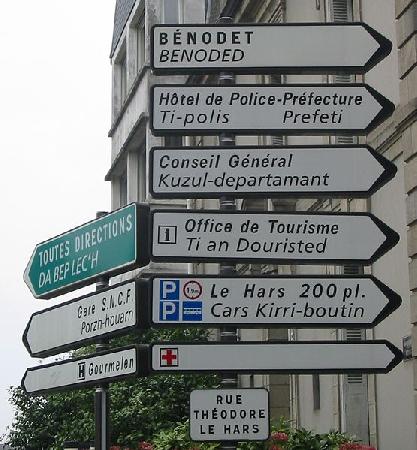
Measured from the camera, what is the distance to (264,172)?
8.45 m

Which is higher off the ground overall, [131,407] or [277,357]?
[131,407]

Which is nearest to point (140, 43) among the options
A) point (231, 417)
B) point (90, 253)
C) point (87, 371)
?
point (90, 253)

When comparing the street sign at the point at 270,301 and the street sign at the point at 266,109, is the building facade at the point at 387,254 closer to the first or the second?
the street sign at the point at 266,109

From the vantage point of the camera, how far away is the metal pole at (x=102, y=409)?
28.2 feet

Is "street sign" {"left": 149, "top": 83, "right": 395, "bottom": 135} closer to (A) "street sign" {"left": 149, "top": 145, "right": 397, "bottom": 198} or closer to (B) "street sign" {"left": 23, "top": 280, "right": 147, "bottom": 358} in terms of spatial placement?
(A) "street sign" {"left": 149, "top": 145, "right": 397, "bottom": 198}

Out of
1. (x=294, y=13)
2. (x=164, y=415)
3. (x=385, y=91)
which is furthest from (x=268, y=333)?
(x=385, y=91)

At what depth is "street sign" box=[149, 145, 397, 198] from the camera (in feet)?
27.6

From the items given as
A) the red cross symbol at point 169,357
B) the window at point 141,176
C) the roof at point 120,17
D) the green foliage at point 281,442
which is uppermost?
the roof at point 120,17

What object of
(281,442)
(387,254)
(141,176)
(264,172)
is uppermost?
(141,176)

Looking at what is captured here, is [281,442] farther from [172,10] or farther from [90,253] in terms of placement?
[172,10]

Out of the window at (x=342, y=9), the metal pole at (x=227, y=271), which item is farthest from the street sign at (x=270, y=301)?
the window at (x=342, y=9)

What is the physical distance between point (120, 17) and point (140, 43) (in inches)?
142

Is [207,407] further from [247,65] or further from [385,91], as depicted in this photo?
[385,91]

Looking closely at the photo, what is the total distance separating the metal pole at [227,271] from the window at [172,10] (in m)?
25.9
